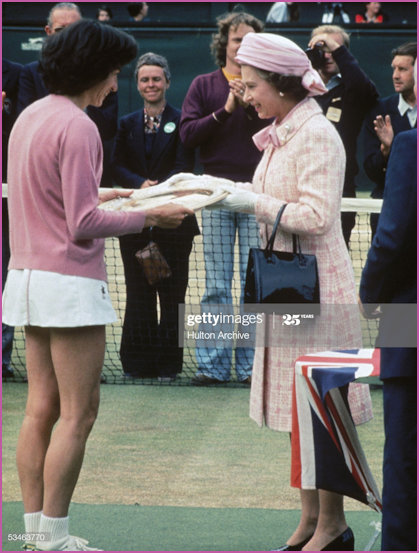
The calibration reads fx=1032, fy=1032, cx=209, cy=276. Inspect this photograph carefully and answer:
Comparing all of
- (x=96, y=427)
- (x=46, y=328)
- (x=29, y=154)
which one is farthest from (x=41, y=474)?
(x=96, y=427)

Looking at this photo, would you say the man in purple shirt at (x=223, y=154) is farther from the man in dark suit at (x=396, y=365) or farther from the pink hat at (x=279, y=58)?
the man in dark suit at (x=396, y=365)

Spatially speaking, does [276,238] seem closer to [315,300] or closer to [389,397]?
[315,300]

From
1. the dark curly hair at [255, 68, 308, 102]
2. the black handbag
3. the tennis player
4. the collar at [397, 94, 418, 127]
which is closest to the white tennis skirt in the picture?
the tennis player

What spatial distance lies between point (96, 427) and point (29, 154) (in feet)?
9.20

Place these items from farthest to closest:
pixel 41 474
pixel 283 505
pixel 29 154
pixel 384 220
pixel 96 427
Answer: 1. pixel 96 427
2. pixel 283 505
3. pixel 41 474
4. pixel 29 154
5. pixel 384 220

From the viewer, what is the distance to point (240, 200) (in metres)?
4.09

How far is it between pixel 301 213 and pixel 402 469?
1.12 meters

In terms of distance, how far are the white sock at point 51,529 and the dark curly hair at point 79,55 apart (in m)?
1.57

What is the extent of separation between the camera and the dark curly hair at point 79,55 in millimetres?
3697

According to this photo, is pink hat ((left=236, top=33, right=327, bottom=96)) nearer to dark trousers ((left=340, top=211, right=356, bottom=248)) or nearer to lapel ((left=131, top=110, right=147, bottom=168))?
dark trousers ((left=340, top=211, right=356, bottom=248))

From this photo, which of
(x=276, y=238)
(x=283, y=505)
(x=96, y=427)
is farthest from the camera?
(x=96, y=427)

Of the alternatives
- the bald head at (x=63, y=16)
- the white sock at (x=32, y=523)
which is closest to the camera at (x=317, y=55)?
the bald head at (x=63, y=16)

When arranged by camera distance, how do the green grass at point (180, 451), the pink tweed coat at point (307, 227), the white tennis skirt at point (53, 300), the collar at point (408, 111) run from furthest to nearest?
the collar at point (408, 111), the green grass at point (180, 451), the pink tweed coat at point (307, 227), the white tennis skirt at point (53, 300)

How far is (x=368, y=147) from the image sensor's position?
6.97m
